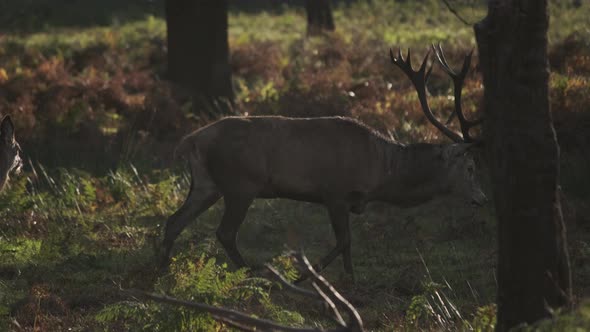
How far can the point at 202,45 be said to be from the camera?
18.0 metres

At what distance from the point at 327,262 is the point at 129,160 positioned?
4640 mm

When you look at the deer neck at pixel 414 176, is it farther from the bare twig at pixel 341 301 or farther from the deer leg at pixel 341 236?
the bare twig at pixel 341 301

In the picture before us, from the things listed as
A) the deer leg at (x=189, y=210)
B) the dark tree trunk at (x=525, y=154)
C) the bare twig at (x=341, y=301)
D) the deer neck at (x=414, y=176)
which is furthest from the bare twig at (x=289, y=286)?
the deer neck at (x=414, y=176)

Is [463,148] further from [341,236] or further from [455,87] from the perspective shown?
[341,236]

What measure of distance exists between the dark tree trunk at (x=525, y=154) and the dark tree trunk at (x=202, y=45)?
1221cm

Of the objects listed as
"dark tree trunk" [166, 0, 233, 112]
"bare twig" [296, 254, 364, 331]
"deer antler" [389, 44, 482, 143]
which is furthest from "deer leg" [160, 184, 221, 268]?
"dark tree trunk" [166, 0, 233, 112]

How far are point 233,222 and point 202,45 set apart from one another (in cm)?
886

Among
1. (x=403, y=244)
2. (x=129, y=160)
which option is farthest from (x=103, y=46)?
(x=403, y=244)

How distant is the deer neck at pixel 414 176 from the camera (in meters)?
9.93

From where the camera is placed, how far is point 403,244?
10555 mm

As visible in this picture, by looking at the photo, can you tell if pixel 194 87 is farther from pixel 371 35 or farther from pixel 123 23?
pixel 123 23

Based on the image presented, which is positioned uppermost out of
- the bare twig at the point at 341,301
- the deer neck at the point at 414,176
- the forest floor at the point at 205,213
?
the bare twig at the point at 341,301

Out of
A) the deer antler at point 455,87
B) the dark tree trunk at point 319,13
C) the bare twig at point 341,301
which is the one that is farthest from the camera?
the dark tree trunk at point 319,13

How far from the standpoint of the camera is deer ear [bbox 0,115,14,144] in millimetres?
9536
